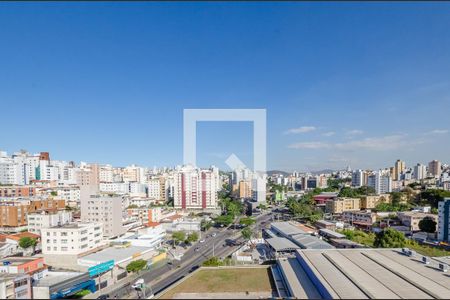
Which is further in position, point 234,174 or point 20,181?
point 234,174

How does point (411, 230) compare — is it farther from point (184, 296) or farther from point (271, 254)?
point (184, 296)

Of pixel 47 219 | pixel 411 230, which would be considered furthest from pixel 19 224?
pixel 411 230

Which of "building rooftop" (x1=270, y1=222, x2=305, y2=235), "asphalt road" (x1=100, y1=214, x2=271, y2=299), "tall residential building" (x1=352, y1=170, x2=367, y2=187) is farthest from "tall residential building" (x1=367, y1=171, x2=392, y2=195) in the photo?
"asphalt road" (x1=100, y1=214, x2=271, y2=299)

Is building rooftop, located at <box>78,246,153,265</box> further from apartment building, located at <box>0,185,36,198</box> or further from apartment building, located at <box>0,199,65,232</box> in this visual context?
apartment building, located at <box>0,185,36,198</box>

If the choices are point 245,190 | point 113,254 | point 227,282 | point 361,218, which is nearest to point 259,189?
point 245,190

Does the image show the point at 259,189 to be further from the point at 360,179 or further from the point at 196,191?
the point at 360,179

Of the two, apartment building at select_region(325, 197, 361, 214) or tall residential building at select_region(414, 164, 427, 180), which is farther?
tall residential building at select_region(414, 164, 427, 180)
